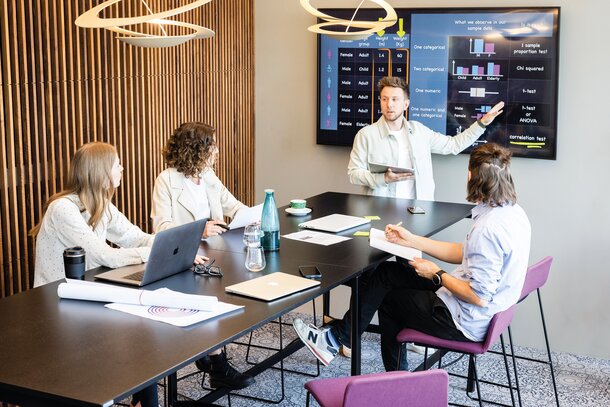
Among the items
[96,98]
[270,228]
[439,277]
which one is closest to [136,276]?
[270,228]

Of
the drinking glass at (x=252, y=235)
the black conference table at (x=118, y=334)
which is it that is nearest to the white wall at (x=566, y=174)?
the black conference table at (x=118, y=334)

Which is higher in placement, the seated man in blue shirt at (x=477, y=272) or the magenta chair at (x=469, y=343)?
the seated man in blue shirt at (x=477, y=272)

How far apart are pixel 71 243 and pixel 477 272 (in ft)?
6.30

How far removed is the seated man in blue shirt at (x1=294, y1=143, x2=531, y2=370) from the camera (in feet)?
12.8

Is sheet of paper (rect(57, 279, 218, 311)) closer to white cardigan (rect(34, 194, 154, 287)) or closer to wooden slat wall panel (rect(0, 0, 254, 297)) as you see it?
white cardigan (rect(34, 194, 154, 287))

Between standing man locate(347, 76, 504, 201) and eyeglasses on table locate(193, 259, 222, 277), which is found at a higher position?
standing man locate(347, 76, 504, 201)

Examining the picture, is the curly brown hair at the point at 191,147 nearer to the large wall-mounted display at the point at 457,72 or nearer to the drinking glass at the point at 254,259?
the drinking glass at the point at 254,259

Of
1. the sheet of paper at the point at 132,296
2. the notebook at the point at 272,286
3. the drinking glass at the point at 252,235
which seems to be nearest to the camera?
the sheet of paper at the point at 132,296

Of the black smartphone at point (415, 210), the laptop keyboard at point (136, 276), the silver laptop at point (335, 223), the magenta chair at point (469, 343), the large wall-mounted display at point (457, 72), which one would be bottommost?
the magenta chair at point (469, 343)

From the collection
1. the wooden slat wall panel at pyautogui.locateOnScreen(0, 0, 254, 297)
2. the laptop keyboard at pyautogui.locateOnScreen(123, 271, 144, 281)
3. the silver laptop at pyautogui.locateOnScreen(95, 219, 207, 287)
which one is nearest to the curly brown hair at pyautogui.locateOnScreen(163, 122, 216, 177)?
the wooden slat wall panel at pyautogui.locateOnScreen(0, 0, 254, 297)

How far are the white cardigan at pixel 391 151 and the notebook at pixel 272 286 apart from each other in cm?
217

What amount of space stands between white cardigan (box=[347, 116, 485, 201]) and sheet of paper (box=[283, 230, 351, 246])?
119 cm

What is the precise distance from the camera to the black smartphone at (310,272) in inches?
149

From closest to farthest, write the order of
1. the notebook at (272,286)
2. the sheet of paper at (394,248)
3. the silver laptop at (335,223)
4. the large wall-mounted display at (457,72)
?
the notebook at (272,286)
the sheet of paper at (394,248)
the silver laptop at (335,223)
the large wall-mounted display at (457,72)
